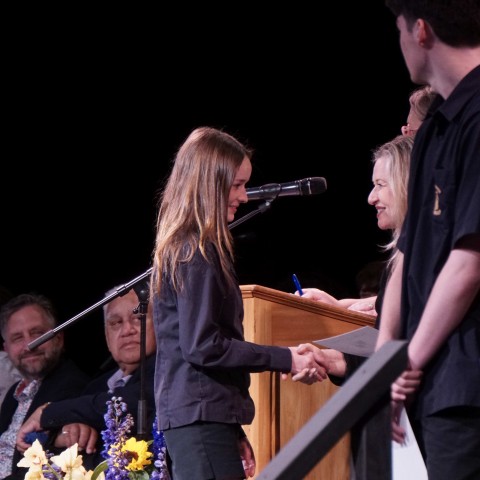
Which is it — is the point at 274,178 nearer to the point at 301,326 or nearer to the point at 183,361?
the point at 301,326

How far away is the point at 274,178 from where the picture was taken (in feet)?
19.8

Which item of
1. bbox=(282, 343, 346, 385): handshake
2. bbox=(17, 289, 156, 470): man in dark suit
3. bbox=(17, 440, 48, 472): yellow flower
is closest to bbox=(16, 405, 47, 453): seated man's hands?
bbox=(17, 289, 156, 470): man in dark suit

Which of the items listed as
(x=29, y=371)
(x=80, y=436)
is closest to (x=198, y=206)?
(x=80, y=436)

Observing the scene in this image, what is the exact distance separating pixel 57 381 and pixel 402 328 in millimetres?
3099

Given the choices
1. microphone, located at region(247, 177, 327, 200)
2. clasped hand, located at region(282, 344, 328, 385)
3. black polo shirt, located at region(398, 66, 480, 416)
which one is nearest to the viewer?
black polo shirt, located at region(398, 66, 480, 416)

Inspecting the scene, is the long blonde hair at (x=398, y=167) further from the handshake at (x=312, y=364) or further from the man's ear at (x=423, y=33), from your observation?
the man's ear at (x=423, y=33)

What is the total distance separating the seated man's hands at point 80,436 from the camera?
3.87m

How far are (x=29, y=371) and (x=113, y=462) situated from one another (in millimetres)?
1858

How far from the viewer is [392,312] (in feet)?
5.68

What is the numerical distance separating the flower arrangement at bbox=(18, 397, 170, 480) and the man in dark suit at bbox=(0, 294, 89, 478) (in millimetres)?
1323

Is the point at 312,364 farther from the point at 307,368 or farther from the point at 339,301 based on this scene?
the point at 339,301

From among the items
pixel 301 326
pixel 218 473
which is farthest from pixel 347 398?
pixel 301 326

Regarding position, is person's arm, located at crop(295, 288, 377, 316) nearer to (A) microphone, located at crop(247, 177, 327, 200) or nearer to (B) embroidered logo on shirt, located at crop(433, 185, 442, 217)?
(A) microphone, located at crop(247, 177, 327, 200)

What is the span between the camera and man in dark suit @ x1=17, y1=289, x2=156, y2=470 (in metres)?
3.81
